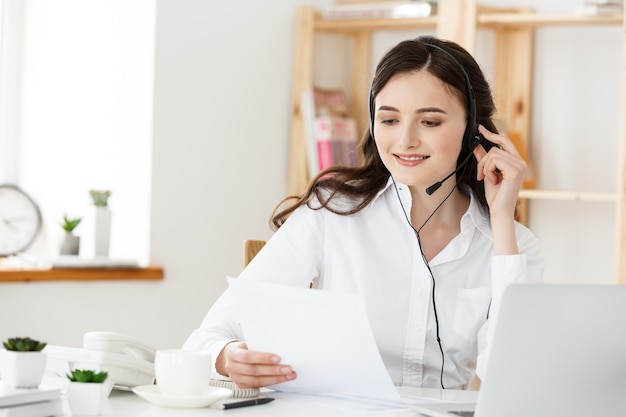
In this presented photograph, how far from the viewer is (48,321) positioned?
3.28m

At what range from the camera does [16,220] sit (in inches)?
139

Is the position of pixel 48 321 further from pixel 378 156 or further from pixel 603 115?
pixel 603 115

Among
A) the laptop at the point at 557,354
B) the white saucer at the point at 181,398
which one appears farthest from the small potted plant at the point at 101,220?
the laptop at the point at 557,354

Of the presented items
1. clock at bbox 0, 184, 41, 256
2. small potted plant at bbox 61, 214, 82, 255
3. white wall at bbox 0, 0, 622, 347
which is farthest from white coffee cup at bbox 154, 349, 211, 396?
clock at bbox 0, 184, 41, 256

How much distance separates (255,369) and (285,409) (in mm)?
114

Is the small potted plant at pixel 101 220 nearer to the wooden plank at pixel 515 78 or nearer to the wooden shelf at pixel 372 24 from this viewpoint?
the wooden shelf at pixel 372 24

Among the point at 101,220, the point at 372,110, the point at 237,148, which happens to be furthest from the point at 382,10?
the point at 372,110

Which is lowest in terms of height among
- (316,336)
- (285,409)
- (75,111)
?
(285,409)

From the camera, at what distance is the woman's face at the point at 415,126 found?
1.96 meters

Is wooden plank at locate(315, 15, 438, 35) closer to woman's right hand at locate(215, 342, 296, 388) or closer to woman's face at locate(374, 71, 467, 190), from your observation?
woman's face at locate(374, 71, 467, 190)

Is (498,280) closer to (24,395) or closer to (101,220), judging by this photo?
(24,395)

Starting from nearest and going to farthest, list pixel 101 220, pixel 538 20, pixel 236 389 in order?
pixel 236 389 < pixel 101 220 < pixel 538 20

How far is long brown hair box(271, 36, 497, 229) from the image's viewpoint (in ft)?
6.61

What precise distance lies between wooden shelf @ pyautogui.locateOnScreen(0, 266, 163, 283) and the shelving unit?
0.71 meters
